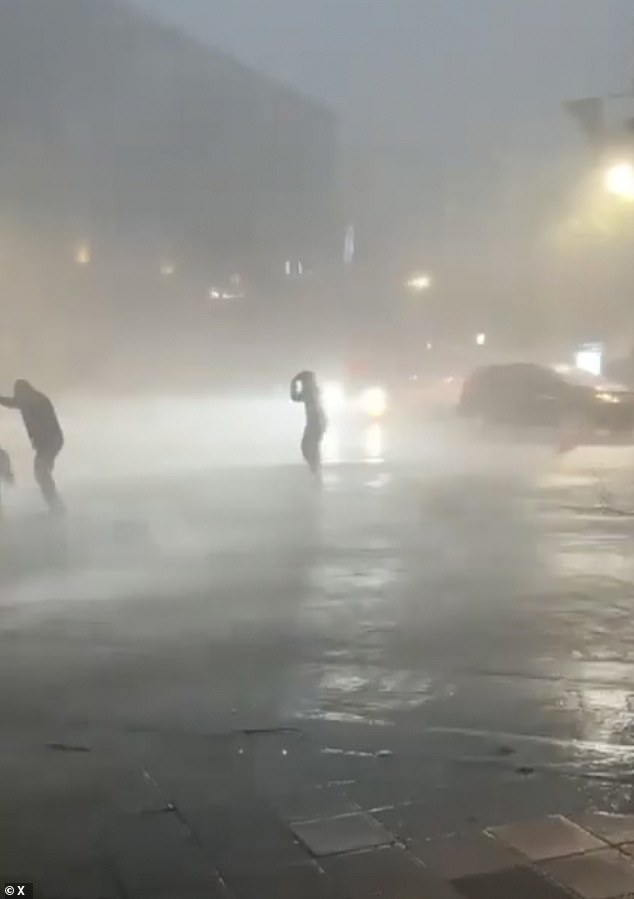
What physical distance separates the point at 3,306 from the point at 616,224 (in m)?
20.4

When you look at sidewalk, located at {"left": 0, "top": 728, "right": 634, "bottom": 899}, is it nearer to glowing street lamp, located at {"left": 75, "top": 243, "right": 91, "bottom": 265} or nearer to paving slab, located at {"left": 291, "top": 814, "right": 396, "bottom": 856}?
paving slab, located at {"left": 291, "top": 814, "right": 396, "bottom": 856}

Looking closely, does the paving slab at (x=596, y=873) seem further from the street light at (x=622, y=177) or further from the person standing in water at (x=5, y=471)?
the street light at (x=622, y=177)

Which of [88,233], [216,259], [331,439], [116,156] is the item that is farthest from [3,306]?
[331,439]

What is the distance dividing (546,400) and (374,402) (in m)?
→ 11.6

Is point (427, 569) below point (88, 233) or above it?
below

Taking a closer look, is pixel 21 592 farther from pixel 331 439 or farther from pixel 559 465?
pixel 331 439

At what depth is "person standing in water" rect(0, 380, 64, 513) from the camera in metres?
13.9

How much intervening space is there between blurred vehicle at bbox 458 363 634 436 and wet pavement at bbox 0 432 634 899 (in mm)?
11437

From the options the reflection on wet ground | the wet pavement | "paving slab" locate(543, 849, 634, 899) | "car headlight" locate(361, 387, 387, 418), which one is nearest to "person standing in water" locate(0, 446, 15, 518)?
the reflection on wet ground

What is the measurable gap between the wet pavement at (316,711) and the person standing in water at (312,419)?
493cm

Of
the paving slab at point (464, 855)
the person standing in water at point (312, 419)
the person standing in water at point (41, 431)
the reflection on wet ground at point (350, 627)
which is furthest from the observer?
the person standing in water at point (312, 419)

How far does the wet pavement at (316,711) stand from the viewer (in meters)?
4.23

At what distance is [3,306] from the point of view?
4347cm

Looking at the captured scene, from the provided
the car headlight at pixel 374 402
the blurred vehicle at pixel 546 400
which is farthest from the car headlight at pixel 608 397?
the car headlight at pixel 374 402
